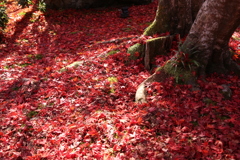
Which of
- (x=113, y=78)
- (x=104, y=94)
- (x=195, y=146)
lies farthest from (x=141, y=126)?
(x=113, y=78)

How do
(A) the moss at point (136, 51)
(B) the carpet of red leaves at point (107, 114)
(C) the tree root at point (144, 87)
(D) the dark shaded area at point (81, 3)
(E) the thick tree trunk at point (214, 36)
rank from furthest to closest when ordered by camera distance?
(D) the dark shaded area at point (81, 3), (A) the moss at point (136, 51), (C) the tree root at point (144, 87), (E) the thick tree trunk at point (214, 36), (B) the carpet of red leaves at point (107, 114)

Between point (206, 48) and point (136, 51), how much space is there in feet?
7.45

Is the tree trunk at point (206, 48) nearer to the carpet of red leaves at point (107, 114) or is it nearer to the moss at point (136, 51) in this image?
the carpet of red leaves at point (107, 114)

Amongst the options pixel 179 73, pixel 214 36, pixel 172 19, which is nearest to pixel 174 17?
pixel 172 19

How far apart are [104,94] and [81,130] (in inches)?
52.4

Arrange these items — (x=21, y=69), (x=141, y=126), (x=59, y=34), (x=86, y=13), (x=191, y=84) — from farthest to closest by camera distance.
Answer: (x=86, y=13) < (x=59, y=34) < (x=21, y=69) < (x=191, y=84) < (x=141, y=126)

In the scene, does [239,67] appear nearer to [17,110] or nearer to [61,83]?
[61,83]

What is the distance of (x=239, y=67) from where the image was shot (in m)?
5.14

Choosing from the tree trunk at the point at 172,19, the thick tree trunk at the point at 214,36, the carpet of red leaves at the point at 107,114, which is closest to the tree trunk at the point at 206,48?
the thick tree trunk at the point at 214,36

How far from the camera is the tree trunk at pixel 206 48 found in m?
4.47

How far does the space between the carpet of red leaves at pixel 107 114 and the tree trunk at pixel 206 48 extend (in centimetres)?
27

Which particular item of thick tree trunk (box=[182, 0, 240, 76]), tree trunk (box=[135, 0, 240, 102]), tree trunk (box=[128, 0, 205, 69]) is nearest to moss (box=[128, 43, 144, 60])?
tree trunk (box=[128, 0, 205, 69])

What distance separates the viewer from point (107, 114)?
14.6ft

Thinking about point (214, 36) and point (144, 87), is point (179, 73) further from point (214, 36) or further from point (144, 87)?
point (214, 36)
